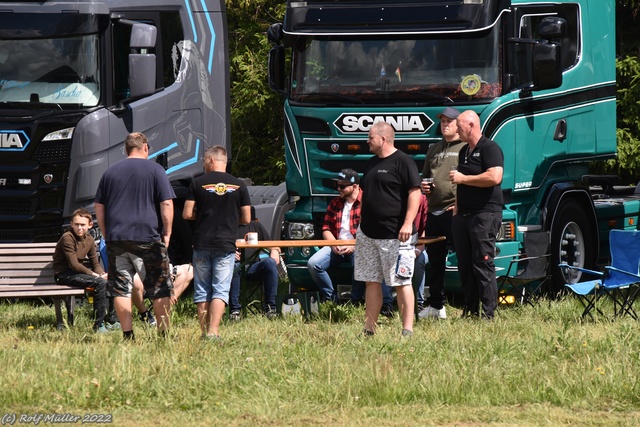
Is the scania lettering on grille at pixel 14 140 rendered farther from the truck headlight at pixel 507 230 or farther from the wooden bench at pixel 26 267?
the truck headlight at pixel 507 230

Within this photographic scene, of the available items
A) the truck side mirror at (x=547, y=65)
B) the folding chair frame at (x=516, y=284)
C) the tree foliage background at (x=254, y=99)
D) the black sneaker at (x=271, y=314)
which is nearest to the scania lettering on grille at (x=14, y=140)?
the black sneaker at (x=271, y=314)

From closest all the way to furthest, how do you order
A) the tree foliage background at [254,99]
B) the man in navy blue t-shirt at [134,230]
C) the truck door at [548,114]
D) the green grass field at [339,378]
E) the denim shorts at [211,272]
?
the green grass field at [339,378], the man in navy blue t-shirt at [134,230], the denim shorts at [211,272], the truck door at [548,114], the tree foliage background at [254,99]

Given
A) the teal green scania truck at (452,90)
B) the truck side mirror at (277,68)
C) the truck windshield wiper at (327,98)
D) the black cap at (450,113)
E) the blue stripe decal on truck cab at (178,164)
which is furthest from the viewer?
the blue stripe decal on truck cab at (178,164)

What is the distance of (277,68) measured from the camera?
43.6 ft

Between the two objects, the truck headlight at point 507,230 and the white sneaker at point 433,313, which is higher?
the truck headlight at point 507,230

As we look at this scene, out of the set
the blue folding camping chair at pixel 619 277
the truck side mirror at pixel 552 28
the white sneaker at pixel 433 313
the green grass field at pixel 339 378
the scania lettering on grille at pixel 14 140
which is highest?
the truck side mirror at pixel 552 28

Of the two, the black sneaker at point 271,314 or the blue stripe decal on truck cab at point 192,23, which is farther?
the blue stripe decal on truck cab at point 192,23

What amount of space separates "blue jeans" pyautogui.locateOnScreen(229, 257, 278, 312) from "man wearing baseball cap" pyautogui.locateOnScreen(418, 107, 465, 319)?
160 centimetres

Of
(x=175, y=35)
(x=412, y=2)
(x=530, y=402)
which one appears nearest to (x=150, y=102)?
(x=175, y=35)

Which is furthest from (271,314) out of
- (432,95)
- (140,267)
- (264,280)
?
(432,95)

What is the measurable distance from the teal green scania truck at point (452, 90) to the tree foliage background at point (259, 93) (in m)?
9.15

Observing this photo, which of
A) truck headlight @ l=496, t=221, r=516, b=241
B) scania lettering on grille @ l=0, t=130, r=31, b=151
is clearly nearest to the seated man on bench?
scania lettering on grille @ l=0, t=130, r=31, b=151

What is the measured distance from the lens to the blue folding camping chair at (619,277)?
1078cm

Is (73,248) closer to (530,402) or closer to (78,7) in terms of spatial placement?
(78,7)
